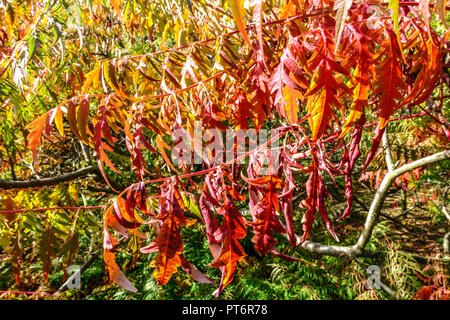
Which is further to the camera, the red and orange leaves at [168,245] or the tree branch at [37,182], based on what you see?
the tree branch at [37,182]

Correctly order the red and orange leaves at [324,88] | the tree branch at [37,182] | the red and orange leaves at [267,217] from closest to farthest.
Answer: the red and orange leaves at [324,88], the red and orange leaves at [267,217], the tree branch at [37,182]

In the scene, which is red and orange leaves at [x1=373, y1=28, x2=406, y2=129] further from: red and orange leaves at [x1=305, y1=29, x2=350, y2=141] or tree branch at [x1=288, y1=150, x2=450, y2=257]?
tree branch at [x1=288, y1=150, x2=450, y2=257]

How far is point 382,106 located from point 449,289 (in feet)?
5.81

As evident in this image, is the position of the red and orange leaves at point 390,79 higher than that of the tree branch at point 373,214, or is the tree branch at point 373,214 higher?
the red and orange leaves at point 390,79

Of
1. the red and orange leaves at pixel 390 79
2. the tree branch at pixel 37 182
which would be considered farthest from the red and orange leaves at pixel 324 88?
the tree branch at pixel 37 182

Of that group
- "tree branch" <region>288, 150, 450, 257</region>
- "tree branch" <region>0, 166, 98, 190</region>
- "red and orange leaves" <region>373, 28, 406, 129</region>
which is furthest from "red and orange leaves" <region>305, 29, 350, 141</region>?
"tree branch" <region>0, 166, 98, 190</region>

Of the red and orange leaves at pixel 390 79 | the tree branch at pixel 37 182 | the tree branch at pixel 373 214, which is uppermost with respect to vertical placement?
the red and orange leaves at pixel 390 79

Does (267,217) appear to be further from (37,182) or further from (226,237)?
(37,182)

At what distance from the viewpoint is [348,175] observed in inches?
25.2

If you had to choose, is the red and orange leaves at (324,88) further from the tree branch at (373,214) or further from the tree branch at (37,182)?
the tree branch at (37,182)

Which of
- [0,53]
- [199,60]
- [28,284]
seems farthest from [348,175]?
[28,284]

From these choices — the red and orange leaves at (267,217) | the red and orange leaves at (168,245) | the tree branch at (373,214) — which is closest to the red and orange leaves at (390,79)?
the red and orange leaves at (267,217)


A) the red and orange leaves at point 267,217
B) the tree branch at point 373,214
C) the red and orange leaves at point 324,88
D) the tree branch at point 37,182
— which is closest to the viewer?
the red and orange leaves at point 324,88
